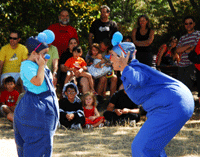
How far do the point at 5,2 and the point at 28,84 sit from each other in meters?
5.99

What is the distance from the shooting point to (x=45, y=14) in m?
9.01

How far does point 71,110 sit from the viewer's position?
602cm

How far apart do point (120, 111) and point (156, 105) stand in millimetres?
3095

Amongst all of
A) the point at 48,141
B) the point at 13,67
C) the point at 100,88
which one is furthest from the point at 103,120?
the point at 48,141

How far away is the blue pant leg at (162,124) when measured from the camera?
281cm

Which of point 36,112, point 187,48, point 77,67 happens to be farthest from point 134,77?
point 187,48

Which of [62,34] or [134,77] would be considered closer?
[134,77]

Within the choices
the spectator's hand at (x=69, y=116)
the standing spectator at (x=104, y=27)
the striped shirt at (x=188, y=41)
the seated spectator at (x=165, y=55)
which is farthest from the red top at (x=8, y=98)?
the seated spectator at (x=165, y=55)

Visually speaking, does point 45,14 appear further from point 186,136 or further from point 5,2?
point 186,136

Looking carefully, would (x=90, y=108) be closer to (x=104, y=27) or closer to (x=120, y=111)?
(x=120, y=111)

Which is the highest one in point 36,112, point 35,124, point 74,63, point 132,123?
point 74,63

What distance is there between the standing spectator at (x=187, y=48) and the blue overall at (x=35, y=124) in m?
4.64

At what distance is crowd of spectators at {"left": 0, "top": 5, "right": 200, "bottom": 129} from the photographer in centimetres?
612

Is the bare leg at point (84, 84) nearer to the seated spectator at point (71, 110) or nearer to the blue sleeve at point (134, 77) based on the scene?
the seated spectator at point (71, 110)
